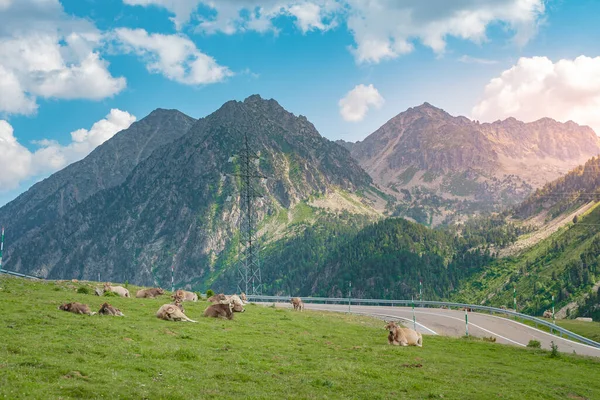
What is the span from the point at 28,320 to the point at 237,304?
20.8m

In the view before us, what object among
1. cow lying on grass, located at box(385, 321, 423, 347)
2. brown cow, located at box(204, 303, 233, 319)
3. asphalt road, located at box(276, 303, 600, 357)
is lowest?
asphalt road, located at box(276, 303, 600, 357)

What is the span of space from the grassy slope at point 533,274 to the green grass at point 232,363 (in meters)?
117

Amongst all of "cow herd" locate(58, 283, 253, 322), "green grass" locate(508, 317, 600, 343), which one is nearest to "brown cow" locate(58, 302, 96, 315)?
"cow herd" locate(58, 283, 253, 322)

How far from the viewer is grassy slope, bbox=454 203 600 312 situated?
140m

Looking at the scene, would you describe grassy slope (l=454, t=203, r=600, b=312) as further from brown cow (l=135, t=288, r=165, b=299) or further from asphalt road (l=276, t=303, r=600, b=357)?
brown cow (l=135, t=288, r=165, b=299)

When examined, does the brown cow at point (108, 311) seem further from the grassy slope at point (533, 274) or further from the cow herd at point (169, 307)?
the grassy slope at point (533, 274)

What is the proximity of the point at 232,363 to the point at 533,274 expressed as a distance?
6336 inches

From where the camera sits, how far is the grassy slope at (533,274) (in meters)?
140

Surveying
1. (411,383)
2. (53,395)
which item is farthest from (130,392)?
(411,383)

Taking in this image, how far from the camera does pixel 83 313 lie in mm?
30047

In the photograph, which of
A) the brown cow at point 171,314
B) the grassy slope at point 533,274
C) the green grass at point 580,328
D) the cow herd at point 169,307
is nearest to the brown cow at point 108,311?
the cow herd at point 169,307

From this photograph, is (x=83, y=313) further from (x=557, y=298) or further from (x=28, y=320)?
(x=557, y=298)

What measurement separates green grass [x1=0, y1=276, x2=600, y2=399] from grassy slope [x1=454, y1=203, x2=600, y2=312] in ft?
384

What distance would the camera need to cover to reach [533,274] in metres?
160
